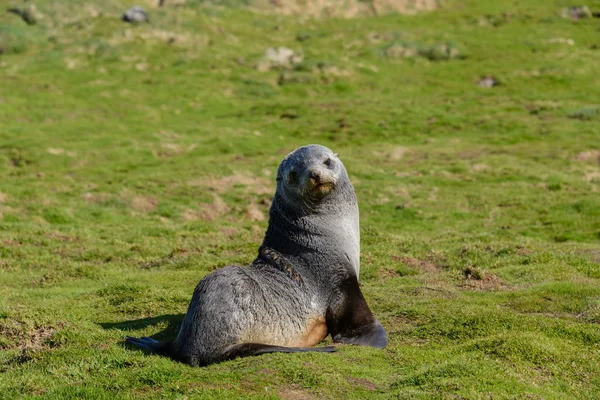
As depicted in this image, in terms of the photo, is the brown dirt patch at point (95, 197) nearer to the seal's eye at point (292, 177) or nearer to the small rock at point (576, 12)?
the seal's eye at point (292, 177)

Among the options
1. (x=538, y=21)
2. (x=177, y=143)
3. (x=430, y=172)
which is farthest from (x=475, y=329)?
(x=538, y=21)

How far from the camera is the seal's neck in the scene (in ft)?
39.6

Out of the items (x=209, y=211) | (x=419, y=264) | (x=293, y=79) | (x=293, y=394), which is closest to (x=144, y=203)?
(x=209, y=211)

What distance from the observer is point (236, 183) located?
3628 cm

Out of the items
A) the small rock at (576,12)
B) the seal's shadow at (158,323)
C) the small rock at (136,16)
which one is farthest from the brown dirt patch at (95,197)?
the small rock at (576,12)

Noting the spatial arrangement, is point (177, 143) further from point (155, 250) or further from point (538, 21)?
point (538, 21)

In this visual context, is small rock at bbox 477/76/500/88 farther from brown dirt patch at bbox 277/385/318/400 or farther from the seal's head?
brown dirt patch at bbox 277/385/318/400

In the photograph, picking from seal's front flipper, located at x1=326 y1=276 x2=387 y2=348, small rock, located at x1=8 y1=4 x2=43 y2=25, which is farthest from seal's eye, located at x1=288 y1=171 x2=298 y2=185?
small rock, located at x1=8 y1=4 x2=43 y2=25

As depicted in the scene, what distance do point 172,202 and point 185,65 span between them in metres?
43.4

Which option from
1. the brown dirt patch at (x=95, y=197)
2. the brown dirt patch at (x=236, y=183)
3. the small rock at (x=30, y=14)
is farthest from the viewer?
the small rock at (x=30, y=14)

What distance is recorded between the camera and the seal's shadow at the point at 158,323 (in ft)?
42.4

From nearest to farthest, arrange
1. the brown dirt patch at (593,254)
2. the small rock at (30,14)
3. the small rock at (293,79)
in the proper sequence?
the brown dirt patch at (593,254) < the small rock at (293,79) < the small rock at (30,14)

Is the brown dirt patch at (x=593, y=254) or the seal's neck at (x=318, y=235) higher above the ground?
the seal's neck at (x=318, y=235)

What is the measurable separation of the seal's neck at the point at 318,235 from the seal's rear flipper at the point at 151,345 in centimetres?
264
